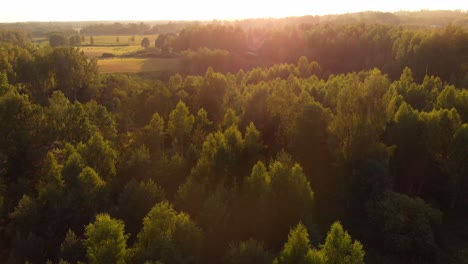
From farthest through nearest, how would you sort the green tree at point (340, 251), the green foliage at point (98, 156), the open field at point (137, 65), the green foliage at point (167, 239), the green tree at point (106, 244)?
the open field at point (137, 65) → the green foliage at point (98, 156) → the green foliage at point (167, 239) → the green tree at point (106, 244) → the green tree at point (340, 251)

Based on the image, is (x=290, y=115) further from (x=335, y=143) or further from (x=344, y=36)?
(x=344, y=36)

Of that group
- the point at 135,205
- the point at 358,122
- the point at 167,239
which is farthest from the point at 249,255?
the point at 358,122

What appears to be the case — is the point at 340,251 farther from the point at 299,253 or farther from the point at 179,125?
the point at 179,125

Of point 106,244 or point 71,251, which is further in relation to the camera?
point 71,251

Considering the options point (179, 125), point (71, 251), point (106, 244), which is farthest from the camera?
point (179, 125)

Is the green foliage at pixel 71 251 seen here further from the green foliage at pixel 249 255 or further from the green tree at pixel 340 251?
the green tree at pixel 340 251

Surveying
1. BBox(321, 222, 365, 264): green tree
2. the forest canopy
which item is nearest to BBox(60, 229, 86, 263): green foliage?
the forest canopy

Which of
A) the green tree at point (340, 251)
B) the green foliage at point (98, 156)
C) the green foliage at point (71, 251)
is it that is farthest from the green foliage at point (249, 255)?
the green foliage at point (98, 156)
